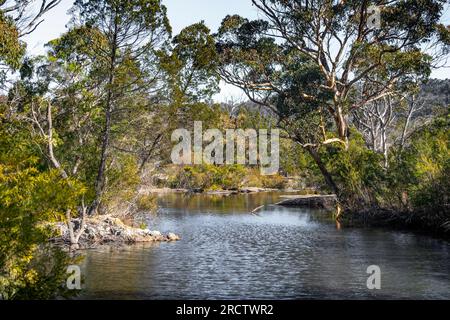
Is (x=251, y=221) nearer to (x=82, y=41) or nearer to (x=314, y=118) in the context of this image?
(x=314, y=118)

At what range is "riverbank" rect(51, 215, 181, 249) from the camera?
862 inches

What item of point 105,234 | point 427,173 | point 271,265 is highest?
point 427,173

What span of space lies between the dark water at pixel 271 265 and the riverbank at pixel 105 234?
3.92 feet

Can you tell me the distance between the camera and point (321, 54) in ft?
111

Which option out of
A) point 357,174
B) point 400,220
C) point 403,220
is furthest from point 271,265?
point 357,174

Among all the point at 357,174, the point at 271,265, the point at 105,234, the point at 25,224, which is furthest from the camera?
the point at 357,174

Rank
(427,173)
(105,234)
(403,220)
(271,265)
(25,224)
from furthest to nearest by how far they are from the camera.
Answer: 1. (403,220)
2. (427,173)
3. (105,234)
4. (271,265)
5. (25,224)

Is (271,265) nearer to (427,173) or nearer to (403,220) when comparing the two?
(427,173)

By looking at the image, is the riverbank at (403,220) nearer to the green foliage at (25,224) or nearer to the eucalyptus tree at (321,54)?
the eucalyptus tree at (321,54)

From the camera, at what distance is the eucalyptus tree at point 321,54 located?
3155cm

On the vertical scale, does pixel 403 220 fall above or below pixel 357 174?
below

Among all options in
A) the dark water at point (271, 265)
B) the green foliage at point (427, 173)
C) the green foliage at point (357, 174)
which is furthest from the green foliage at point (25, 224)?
the green foliage at point (357, 174)

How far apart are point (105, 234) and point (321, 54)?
1817cm
